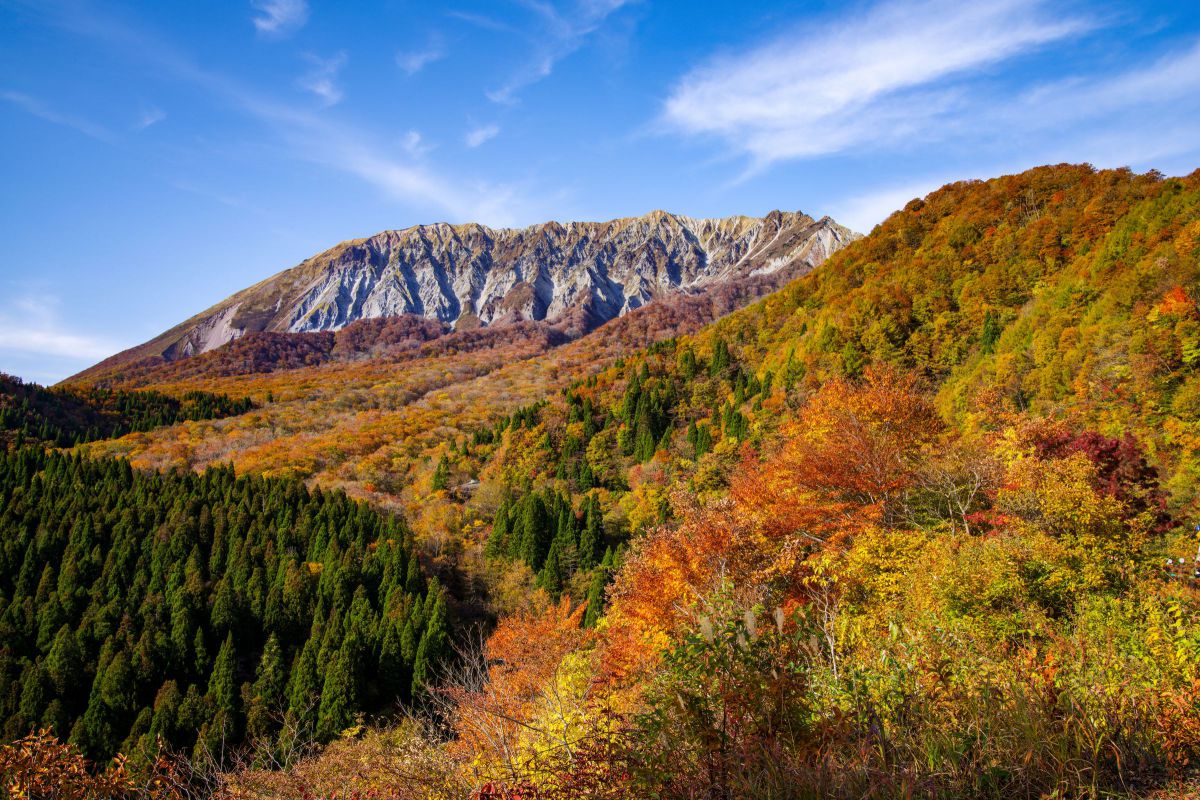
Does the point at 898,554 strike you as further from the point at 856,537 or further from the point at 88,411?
the point at 88,411

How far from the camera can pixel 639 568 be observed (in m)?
17.8

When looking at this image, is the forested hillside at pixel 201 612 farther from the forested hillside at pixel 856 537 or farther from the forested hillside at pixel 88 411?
the forested hillside at pixel 88 411

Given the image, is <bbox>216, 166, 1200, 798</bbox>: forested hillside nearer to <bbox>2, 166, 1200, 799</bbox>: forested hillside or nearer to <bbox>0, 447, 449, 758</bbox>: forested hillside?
<bbox>2, 166, 1200, 799</bbox>: forested hillside

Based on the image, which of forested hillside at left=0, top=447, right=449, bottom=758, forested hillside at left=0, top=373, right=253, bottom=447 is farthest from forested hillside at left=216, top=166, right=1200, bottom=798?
forested hillside at left=0, top=373, right=253, bottom=447

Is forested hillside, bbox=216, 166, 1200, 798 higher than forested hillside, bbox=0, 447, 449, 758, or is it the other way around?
forested hillside, bbox=216, 166, 1200, 798

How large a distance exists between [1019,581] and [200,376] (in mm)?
187756

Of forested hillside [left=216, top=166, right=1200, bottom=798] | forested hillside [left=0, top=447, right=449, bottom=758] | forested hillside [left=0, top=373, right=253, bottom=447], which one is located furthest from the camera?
forested hillside [left=0, top=373, right=253, bottom=447]

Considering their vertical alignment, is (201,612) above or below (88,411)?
below

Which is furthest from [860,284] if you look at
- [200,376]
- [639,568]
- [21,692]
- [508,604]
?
[200,376]

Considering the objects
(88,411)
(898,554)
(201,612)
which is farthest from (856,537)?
(88,411)

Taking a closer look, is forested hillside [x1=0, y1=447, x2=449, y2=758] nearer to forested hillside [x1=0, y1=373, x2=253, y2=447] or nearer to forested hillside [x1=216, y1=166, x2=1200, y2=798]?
forested hillside [x1=216, y1=166, x2=1200, y2=798]

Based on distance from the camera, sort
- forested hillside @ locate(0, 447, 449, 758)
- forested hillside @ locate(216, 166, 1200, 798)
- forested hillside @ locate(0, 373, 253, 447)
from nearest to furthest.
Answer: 1. forested hillside @ locate(216, 166, 1200, 798)
2. forested hillside @ locate(0, 447, 449, 758)
3. forested hillside @ locate(0, 373, 253, 447)

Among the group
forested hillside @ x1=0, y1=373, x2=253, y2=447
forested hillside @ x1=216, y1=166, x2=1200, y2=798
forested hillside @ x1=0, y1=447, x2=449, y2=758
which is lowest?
forested hillside @ x1=0, y1=447, x2=449, y2=758

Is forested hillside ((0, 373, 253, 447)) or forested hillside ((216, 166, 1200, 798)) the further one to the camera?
forested hillside ((0, 373, 253, 447))
